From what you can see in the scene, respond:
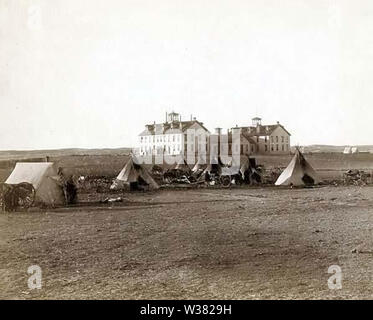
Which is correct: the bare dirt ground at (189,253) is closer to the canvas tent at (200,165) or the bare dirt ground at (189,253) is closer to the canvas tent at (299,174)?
the canvas tent at (299,174)

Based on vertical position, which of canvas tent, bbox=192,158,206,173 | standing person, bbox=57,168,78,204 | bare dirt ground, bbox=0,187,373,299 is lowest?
bare dirt ground, bbox=0,187,373,299

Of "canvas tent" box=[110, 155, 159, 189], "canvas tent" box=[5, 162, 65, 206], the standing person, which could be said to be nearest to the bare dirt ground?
"canvas tent" box=[5, 162, 65, 206]

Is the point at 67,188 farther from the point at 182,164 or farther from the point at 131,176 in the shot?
the point at 182,164

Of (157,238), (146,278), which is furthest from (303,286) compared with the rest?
(157,238)

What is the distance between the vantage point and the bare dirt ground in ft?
19.3

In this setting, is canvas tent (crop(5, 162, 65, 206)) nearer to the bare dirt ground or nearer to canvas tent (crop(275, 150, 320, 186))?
the bare dirt ground

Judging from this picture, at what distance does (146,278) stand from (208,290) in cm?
98

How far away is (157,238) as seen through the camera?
805 cm

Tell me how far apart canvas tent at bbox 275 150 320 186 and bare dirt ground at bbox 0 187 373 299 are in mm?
5779

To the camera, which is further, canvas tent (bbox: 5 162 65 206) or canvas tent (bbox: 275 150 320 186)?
canvas tent (bbox: 275 150 320 186)

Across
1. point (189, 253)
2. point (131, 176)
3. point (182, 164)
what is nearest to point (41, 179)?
point (131, 176)

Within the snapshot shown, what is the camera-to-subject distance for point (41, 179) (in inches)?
478

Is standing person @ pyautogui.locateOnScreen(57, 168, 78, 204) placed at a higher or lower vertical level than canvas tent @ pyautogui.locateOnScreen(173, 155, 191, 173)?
lower

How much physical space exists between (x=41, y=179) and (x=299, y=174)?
1033 cm
